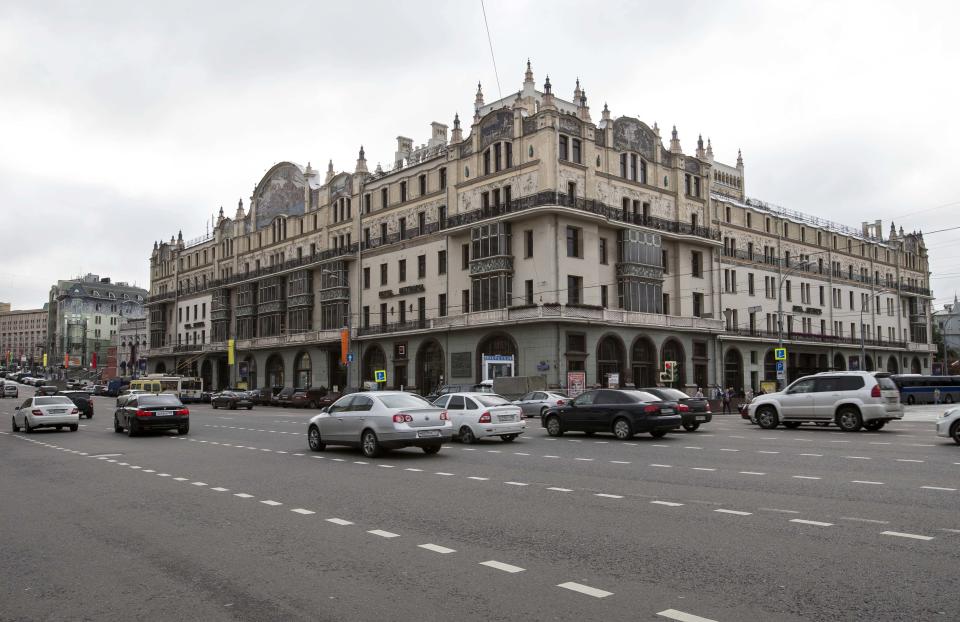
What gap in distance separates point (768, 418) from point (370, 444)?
48.3 ft

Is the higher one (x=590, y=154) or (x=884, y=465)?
(x=590, y=154)

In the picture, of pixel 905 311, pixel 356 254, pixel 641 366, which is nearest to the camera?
pixel 641 366

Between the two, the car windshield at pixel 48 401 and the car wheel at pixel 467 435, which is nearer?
the car wheel at pixel 467 435

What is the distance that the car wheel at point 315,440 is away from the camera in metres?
18.9

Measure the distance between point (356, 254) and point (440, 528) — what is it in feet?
184

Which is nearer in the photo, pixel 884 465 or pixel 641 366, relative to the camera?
pixel 884 465

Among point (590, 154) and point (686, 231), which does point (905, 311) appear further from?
point (590, 154)

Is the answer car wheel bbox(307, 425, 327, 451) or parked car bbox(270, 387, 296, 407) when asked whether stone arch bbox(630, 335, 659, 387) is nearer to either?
parked car bbox(270, 387, 296, 407)

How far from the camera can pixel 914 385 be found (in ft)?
174

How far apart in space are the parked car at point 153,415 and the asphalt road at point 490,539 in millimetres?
8555

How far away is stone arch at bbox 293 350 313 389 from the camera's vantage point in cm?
6775

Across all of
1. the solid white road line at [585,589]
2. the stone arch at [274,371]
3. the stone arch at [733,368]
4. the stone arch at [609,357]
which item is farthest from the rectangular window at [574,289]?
the solid white road line at [585,589]

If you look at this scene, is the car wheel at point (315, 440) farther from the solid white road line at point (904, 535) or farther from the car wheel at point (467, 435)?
the solid white road line at point (904, 535)

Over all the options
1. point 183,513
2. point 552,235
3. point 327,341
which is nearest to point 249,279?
point 327,341
